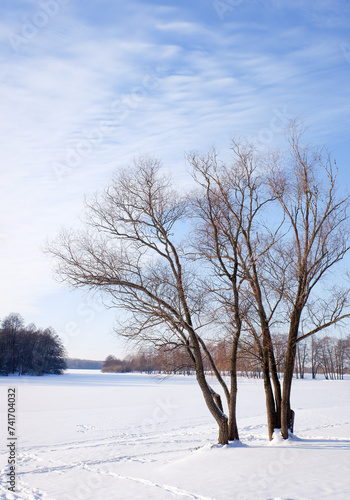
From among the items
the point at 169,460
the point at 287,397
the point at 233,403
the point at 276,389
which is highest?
the point at 276,389

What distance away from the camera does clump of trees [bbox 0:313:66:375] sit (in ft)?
273

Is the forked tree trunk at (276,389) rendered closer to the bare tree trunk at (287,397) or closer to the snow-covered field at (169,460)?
the bare tree trunk at (287,397)

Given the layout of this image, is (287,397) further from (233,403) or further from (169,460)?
(169,460)

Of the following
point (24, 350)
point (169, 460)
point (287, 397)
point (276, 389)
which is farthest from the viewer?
point (24, 350)

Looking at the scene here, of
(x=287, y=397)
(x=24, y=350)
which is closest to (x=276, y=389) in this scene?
(x=287, y=397)

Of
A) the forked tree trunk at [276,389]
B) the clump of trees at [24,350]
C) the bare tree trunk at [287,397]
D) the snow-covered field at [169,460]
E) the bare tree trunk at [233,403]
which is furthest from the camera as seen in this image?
the clump of trees at [24,350]

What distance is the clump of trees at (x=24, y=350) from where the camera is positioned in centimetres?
8331

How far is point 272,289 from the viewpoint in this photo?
15094mm

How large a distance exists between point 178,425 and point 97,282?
13.5 m

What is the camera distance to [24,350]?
86.2m

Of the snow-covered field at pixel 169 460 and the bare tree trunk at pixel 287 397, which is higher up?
the bare tree trunk at pixel 287 397

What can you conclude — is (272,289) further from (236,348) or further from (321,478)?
(321,478)

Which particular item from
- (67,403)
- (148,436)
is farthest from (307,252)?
(67,403)

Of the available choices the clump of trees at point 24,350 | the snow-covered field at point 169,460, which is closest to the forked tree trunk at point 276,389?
the snow-covered field at point 169,460
